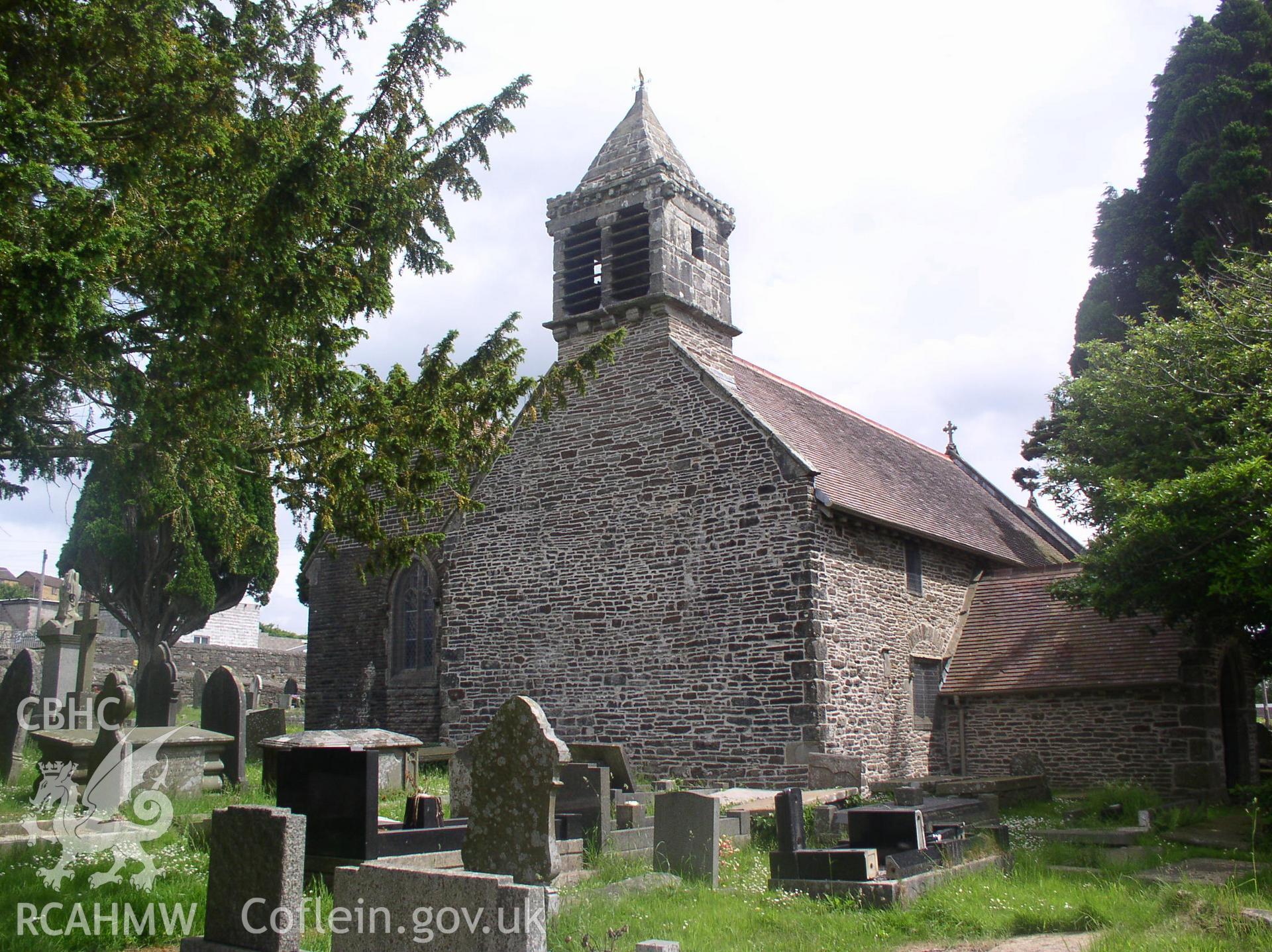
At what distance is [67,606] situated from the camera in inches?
602

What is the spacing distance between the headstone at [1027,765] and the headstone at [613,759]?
669 cm

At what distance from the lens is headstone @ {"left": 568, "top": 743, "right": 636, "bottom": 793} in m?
12.8

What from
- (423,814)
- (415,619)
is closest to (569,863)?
(423,814)

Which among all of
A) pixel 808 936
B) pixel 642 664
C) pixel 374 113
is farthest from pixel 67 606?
pixel 808 936

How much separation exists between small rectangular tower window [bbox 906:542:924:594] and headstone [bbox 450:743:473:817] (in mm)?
9409

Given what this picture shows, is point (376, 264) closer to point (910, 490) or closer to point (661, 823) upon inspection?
point (661, 823)

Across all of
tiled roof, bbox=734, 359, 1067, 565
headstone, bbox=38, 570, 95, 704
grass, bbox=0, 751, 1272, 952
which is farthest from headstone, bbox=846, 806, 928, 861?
headstone, bbox=38, 570, 95, 704

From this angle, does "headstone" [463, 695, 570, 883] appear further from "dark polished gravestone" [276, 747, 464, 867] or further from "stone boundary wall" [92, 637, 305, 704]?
"stone boundary wall" [92, 637, 305, 704]

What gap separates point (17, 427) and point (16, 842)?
11.3 ft

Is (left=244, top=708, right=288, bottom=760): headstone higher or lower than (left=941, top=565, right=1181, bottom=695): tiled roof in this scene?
lower

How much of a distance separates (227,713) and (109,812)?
3.39 metres

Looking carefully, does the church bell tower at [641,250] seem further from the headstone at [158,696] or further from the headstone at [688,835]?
the headstone at [688,835]

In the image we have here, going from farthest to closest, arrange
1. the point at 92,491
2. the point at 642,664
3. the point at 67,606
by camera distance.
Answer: the point at 92,491 → the point at 642,664 → the point at 67,606

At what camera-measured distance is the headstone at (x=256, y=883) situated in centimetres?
594
